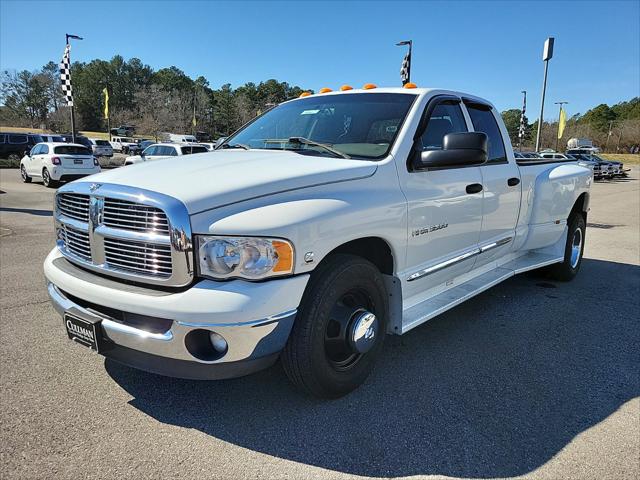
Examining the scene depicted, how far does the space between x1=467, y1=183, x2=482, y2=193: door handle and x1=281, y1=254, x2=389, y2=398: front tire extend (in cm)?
120

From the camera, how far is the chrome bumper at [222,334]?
2.15 m

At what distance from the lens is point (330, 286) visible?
247cm

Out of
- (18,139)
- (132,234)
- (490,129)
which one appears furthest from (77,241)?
(18,139)

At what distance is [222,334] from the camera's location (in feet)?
7.04

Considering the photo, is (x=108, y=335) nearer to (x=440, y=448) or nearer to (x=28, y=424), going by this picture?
(x=28, y=424)

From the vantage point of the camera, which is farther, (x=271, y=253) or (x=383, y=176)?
(x=383, y=176)

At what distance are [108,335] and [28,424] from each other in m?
0.74

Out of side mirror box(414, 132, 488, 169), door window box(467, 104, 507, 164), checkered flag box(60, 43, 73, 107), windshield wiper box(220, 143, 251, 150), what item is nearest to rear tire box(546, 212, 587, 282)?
door window box(467, 104, 507, 164)

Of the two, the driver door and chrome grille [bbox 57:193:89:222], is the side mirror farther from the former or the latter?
chrome grille [bbox 57:193:89:222]

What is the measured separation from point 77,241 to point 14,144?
103 feet

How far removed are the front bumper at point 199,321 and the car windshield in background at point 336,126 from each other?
1.19m

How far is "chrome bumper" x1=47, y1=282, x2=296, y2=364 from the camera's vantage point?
7.04 ft

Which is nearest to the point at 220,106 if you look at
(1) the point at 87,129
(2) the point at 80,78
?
(1) the point at 87,129

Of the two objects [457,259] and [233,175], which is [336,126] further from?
[457,259]
